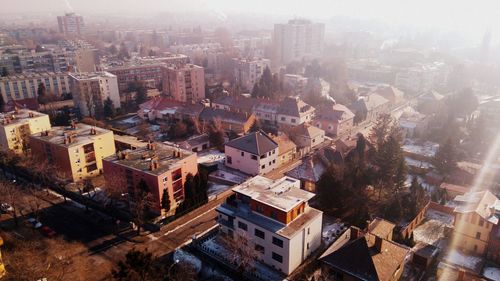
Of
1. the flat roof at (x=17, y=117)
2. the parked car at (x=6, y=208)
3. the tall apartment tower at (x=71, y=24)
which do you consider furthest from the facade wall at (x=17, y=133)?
the tall apartment tower at (x=71, y=24)

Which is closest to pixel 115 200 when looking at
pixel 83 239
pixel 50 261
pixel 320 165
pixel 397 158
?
pixel 83 239

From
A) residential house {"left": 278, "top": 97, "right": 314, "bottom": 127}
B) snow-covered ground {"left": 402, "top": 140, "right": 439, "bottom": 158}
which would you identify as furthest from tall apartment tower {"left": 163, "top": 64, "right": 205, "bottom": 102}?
snow-covered ground {"left": 402, "top": 140, "right": 439, "bottom": 158}

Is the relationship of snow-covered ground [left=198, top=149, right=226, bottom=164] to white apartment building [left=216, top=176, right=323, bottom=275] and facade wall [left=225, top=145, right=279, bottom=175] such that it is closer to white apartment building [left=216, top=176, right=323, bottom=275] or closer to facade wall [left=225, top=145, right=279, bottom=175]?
facade wall [left=225, top=145, right=279, bottom=175]

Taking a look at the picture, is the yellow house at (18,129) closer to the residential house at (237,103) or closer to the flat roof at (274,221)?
the residential house at (237,103)

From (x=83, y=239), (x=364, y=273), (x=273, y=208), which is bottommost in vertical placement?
(x=83, y=239)

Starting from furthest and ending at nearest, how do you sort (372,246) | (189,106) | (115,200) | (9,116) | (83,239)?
1. (189,106)
2. (9,116)
3. (115,200)
4. (83,239)
5. (372,246)

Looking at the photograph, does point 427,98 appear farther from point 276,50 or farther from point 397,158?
point 276,50
